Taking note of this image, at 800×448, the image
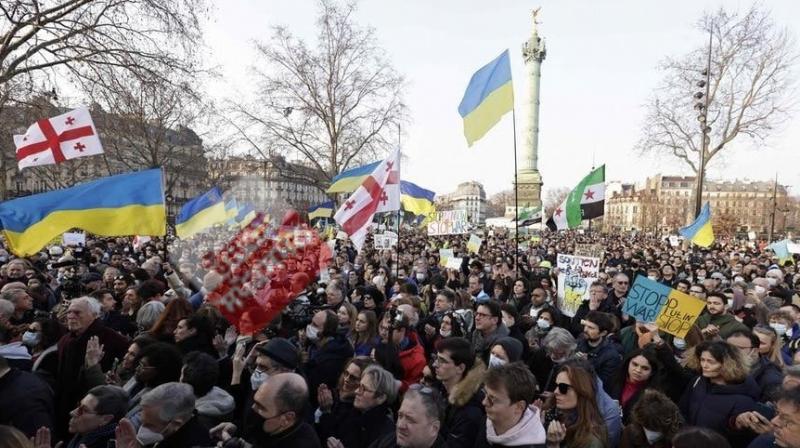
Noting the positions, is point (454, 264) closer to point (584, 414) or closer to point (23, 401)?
point (584, 414)

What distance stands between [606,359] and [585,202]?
7.26m

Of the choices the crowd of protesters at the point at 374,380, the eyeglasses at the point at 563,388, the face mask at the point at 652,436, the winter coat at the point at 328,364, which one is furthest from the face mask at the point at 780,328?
the winter coat at the point at 328,364

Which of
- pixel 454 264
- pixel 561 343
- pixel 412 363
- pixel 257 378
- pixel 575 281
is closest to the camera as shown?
pixel 257 378

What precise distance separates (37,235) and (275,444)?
13.3ft

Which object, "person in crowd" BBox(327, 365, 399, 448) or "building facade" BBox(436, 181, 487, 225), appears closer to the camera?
"person in crowd" BBox(327, 365, 399, 448)

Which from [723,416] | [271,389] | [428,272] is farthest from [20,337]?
[428,272]

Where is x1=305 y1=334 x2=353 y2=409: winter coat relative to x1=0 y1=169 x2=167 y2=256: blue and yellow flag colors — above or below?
below

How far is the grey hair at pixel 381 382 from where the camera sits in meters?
3.23

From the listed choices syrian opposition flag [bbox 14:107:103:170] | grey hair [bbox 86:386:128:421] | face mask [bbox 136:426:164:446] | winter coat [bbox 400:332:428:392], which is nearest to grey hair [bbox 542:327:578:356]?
winter coat [bbox 400:332:428:392]

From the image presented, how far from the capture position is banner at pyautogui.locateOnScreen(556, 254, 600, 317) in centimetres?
815

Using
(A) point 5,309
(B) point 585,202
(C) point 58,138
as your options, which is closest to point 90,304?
(A) point 5,309

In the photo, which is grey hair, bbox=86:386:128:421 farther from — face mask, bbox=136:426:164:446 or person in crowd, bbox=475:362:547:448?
person in crowd, bbox=475:362:547:448

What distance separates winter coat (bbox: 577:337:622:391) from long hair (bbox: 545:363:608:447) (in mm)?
1221

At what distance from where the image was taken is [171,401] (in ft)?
8.78
